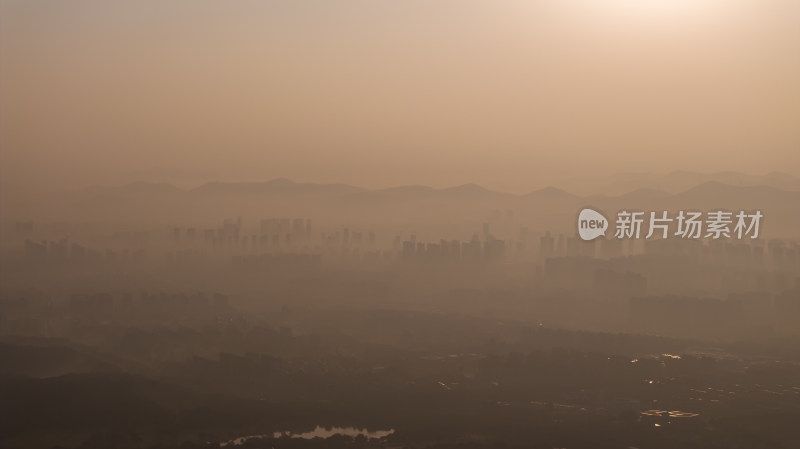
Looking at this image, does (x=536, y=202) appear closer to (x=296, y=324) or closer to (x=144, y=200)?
(x=296, y=324)

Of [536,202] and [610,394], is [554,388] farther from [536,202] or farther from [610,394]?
[536,202]

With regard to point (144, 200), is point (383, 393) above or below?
below

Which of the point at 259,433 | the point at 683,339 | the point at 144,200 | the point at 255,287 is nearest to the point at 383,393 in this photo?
the point at 259,433

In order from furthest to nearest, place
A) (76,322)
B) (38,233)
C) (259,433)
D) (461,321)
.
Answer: (461,321) < (76,322) < (38,233) < (259,433)

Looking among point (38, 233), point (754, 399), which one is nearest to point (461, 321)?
point (754, 399)

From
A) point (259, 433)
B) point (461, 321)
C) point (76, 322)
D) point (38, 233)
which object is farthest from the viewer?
point (461, 321)

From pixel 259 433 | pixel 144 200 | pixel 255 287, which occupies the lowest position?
pixel 259 433

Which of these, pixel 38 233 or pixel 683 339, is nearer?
pixel 38 233
